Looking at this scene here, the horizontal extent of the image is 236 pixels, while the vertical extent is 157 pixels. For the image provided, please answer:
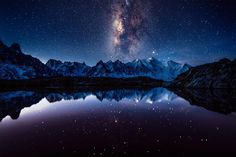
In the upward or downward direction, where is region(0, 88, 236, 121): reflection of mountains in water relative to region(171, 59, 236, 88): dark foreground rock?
downward

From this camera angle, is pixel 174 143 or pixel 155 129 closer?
pixel 174 143

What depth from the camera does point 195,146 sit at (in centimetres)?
1722

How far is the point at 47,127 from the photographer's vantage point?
27.5m

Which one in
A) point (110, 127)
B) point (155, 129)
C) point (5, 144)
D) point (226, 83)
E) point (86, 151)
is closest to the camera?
point (86, 151)

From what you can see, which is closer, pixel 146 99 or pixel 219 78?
pixel 146 99

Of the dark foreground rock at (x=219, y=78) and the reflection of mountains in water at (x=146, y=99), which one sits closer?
the reflection of mountains in water at (x=146, y=99)

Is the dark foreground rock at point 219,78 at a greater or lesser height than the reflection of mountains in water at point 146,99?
greater

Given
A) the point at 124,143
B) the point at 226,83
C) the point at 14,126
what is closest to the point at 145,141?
the point at 124,143

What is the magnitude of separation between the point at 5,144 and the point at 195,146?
59.2 feet

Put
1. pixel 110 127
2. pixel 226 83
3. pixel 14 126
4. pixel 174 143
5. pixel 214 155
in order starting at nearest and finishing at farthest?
pixel 214 155 → pixel 174 143 → pixel 110 127 → pixel 14 126 → pixel 226 83

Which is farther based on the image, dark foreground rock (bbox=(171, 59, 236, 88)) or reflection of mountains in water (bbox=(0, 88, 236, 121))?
dark foreground rock (bbox=(171, 59, 236, 88))

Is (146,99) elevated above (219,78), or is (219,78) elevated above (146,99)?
(219,78)

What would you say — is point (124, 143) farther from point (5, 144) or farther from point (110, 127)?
point (5, 144)

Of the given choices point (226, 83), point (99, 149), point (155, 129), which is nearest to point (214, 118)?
point (155, 129)
